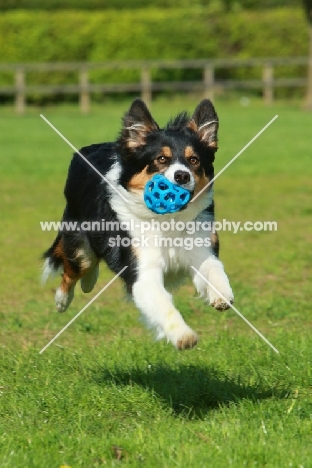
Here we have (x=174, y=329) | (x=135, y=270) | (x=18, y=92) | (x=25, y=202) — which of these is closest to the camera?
(x=174, y=329)

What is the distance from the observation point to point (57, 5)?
38.9 meters

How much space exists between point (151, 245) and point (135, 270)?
0.19 meters

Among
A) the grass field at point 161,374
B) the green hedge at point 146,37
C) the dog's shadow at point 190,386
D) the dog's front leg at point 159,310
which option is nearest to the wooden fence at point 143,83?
the green hedge at point 146,37

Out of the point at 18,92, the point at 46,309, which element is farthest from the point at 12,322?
the point at 18,92

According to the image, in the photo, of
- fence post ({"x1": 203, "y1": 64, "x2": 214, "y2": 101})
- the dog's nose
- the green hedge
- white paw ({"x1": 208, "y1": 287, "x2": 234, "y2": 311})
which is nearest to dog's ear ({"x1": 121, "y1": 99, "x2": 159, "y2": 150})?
the dog's nose

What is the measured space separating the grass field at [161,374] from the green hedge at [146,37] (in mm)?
24053

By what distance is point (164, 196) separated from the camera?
5.02 meters

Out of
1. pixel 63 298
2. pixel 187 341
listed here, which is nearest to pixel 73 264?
pixel 63 298

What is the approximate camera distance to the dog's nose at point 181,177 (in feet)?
16.3

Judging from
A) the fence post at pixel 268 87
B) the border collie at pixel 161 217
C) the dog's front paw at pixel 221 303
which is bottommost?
the fence post at pixel 268 87

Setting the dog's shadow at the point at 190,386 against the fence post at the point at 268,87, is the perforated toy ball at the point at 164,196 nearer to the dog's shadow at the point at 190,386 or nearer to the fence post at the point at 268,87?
the dog's shadow at the point at 190,386

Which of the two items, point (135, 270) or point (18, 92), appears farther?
point (18, 92)

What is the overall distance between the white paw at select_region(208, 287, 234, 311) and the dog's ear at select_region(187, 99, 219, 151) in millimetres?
1068

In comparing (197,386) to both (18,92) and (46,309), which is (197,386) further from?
(18,92)
